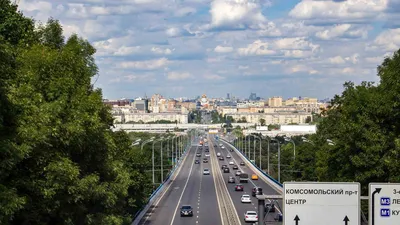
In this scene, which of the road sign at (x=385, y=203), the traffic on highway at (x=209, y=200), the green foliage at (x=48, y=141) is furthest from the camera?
the traffic on highway at (x=209, y=200)

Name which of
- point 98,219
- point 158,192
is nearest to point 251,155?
point 158,192

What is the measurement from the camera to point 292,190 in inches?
707

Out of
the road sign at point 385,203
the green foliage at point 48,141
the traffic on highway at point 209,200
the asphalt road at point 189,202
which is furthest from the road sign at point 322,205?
the asphalt road at point 189,202

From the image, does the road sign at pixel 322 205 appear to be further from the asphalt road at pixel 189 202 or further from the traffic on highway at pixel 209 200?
the asphalt road at pixel 189 202

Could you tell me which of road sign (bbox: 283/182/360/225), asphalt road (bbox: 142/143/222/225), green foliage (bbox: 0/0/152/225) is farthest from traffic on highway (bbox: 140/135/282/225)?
green foliage (bbox: 0/0/152/225)

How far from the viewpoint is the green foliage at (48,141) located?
68.2 feet

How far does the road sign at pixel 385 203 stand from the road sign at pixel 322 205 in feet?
1.38

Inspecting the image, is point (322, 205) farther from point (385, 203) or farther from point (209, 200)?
point (209, 200)

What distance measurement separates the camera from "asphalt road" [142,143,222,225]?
176ft

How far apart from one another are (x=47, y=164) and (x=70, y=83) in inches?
181

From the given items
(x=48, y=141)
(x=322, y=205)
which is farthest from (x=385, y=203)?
(x=48, y=141)

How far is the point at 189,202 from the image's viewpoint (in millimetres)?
69125

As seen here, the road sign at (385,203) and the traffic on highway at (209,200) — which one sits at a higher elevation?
the road sign at (385,203)

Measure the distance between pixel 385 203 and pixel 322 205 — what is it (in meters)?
1.50
